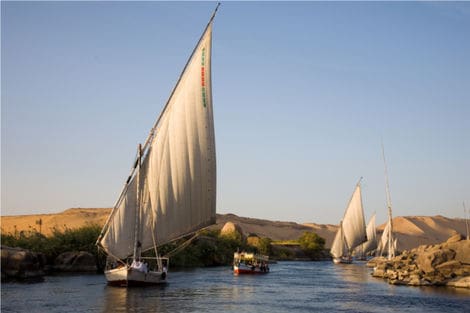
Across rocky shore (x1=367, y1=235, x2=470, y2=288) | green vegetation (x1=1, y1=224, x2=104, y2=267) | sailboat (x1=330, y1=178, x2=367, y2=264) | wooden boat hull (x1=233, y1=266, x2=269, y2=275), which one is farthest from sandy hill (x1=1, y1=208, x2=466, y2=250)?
rocky shore (x1=367, y1=235, x2=470, y2=288)

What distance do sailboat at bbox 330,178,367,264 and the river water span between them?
147 ft

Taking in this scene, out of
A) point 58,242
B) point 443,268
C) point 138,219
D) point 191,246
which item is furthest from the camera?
point 191,246

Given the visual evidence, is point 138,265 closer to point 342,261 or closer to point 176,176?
point 176,176

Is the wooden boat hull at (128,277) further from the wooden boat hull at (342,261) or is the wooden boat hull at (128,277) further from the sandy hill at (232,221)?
the wooden boat hull at (342,261)

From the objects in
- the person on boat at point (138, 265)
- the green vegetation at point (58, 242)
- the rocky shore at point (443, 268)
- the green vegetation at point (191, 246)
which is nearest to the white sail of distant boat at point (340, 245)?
the green vegetation at point (191, 246)

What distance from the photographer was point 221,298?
104 feet

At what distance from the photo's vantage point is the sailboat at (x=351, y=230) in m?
84.9

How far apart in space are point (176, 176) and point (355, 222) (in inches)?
2265

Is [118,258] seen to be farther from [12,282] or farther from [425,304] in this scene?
[425,304]

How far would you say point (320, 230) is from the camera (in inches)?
7269

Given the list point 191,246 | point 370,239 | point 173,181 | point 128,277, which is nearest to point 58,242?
point 191,246

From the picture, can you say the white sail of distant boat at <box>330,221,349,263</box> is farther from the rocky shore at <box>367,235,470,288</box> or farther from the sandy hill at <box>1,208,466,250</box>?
the rocky shore at <box>367,235,470,288</box>

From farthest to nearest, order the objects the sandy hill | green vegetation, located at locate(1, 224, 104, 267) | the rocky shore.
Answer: the sandy hill
green vegetation, located at locate(1, 224, 104, 267)
the rocky shore

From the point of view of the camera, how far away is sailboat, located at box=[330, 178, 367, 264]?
84.9 meters
